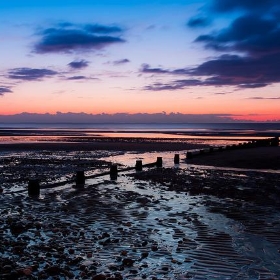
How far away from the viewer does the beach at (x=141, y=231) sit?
271 inches

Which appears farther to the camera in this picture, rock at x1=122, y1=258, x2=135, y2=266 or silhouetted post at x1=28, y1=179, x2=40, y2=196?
silhouetted post at x1=28, y1=179, x2=40, y2=196

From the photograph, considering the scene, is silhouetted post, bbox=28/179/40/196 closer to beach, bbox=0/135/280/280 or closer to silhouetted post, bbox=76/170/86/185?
beach, bbox=0/135/280/280

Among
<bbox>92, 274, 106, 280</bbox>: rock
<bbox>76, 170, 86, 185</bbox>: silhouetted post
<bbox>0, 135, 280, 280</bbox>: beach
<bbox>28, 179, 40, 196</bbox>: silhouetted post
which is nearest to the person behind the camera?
<bbox>92, 274, 106, 280</bbox>: rock

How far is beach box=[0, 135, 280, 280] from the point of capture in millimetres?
6883

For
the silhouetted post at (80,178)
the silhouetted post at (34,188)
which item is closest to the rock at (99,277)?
the silhouetted post at (34,188)

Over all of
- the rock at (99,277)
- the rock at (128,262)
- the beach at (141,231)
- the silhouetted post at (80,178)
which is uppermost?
the silhouetted post at (80,178)

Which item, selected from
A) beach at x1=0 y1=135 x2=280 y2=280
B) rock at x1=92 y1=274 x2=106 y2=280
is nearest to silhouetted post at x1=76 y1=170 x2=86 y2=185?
beach at x1=0 y1=135 x2=280 y2=280

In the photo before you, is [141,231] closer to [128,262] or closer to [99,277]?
[128,262]

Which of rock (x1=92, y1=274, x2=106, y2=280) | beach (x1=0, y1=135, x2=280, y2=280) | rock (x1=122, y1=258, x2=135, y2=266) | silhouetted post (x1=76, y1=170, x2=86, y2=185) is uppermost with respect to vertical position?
silhouetted post (x1=76, y1=170, x2=86, y2=185)

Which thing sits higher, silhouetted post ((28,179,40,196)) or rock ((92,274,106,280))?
silhouetted post ((28,179,40,196))

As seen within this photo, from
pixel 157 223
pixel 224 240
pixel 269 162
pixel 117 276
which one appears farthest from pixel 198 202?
pixel 269 162

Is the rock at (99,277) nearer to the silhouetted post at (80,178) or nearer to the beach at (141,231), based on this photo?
the beach at (141,231)

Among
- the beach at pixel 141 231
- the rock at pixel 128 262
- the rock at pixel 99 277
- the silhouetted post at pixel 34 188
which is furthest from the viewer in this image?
the silhouetted post at pixel 34 188

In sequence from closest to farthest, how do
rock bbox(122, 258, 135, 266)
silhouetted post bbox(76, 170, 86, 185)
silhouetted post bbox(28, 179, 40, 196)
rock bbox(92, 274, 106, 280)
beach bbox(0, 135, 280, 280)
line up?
rock bbox(92, 274, 106, 280), beach bbox(0, 135, 280, 280), rock bbox(122, 258, 135, 266), silhouetted post bbox(28, 179, 40, 196), silhouetted post bbox(76, 170, 86, 185)
